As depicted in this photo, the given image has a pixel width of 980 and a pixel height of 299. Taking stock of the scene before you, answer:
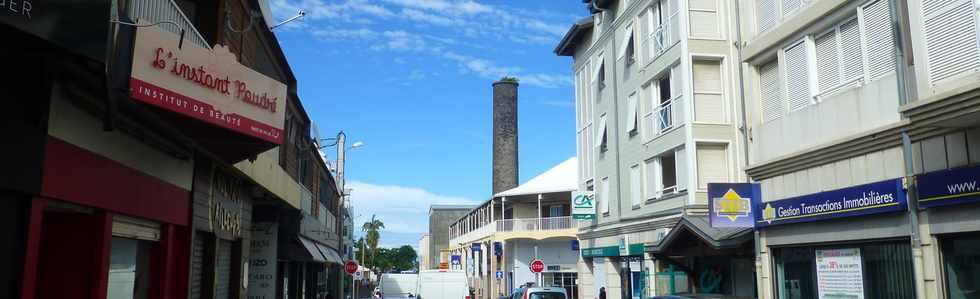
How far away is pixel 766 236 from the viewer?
16844mm

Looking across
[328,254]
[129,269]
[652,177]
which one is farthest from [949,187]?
[328,254]

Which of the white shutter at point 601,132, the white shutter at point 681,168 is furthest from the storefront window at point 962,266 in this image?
the white shutter at point 601,132

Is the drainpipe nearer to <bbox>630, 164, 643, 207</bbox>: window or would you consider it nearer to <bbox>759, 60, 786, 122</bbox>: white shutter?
<bbox>759, 60, 786, 122</bbox>: white shutter

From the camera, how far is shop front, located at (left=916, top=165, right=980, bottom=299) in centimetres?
1074

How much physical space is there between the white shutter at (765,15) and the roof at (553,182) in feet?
104

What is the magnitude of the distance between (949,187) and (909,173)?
112 cm

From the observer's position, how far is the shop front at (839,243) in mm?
12758

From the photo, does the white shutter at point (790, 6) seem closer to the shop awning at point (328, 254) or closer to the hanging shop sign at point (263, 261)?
the hanging shop sign at point (263, 261)

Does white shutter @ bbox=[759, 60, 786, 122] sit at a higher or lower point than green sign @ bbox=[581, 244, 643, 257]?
higher

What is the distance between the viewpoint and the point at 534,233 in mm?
50625

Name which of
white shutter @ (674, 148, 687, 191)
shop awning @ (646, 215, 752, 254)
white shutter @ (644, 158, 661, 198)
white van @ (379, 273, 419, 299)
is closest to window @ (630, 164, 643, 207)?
white shutter @ (644, 158, 661, 198)

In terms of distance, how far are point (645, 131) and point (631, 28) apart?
3.86m

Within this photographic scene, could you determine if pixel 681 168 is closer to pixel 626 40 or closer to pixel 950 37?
pixel 626 40

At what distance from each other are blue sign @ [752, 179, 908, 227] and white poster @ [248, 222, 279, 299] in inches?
505
